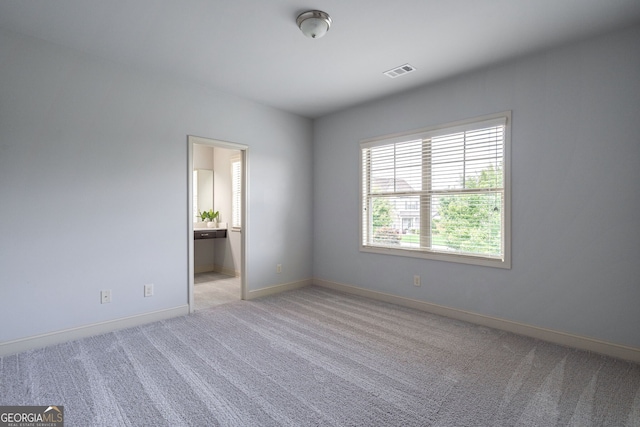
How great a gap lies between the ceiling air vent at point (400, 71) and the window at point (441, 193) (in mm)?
732

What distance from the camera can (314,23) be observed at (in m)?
2.38

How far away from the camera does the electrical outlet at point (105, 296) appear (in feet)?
9.92

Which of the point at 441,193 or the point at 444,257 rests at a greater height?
the point at 441,193

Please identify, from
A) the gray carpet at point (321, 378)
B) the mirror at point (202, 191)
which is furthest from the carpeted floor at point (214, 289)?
the mirror at point (202, 191)

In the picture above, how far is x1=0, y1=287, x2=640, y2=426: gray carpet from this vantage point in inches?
73.0

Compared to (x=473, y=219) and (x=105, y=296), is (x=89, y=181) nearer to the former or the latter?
(x=105, y=296)

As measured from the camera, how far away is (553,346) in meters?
2.78

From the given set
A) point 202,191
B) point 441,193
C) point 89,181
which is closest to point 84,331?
point 89,181

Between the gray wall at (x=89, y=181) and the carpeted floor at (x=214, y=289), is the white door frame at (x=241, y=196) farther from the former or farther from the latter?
the carpeted floor at (x=214, y=289)

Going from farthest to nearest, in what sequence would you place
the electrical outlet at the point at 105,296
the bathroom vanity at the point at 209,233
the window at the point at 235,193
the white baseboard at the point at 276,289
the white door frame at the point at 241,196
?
the window at the point at 235,193
the bathroom vanity at the point at 209,233
the white baseboard at the point at 276,289
the white door frame at the point at 241,196
the electrical outlet at the point at 105,296

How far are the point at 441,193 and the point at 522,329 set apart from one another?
1.58m

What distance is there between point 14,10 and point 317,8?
7.38ft

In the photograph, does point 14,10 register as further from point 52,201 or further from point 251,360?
point 251,360

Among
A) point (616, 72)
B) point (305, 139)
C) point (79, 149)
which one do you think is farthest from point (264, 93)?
point (616, 72)
